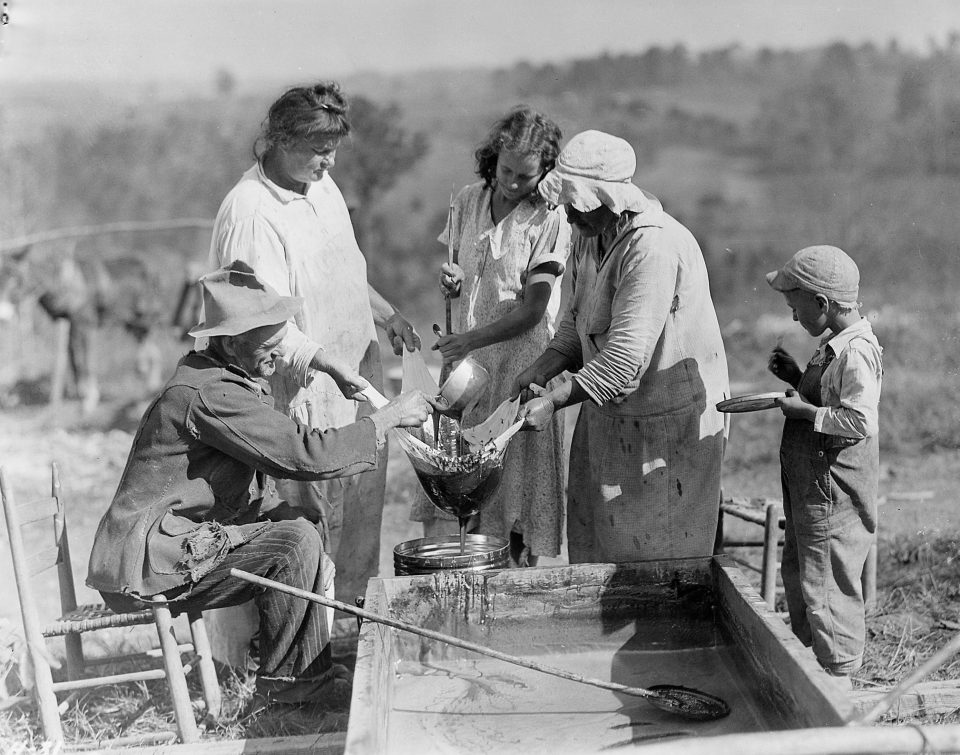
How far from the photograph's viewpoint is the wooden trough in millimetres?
3096

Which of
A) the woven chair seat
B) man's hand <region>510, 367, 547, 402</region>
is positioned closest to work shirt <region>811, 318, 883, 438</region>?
man's hand <region>510, 367, 547, 402</region>

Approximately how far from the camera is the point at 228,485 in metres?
3.85

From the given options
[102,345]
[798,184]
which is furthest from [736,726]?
[798,184]

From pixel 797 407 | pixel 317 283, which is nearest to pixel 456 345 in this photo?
pixel 317 283

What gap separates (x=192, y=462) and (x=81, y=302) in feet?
29.1

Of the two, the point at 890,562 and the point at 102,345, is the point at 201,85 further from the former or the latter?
the point at 890,562

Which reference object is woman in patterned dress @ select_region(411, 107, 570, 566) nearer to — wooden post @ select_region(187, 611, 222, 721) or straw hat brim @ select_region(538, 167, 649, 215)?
straw hat brim @ select_region(538, 167, 649, 215)

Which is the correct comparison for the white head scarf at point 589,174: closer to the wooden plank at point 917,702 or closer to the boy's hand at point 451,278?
the boy's hand at point 451,278

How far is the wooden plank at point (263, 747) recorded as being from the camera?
3.58 meters

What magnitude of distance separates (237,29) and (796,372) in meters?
15.0

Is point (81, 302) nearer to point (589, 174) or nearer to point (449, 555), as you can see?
point (449, 555)

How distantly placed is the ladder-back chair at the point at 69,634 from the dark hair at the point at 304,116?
1729 millimetres

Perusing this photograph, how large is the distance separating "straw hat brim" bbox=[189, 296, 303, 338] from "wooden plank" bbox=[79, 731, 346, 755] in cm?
142

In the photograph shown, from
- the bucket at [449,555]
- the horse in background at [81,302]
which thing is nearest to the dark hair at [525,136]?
the bucket at [449,555]
